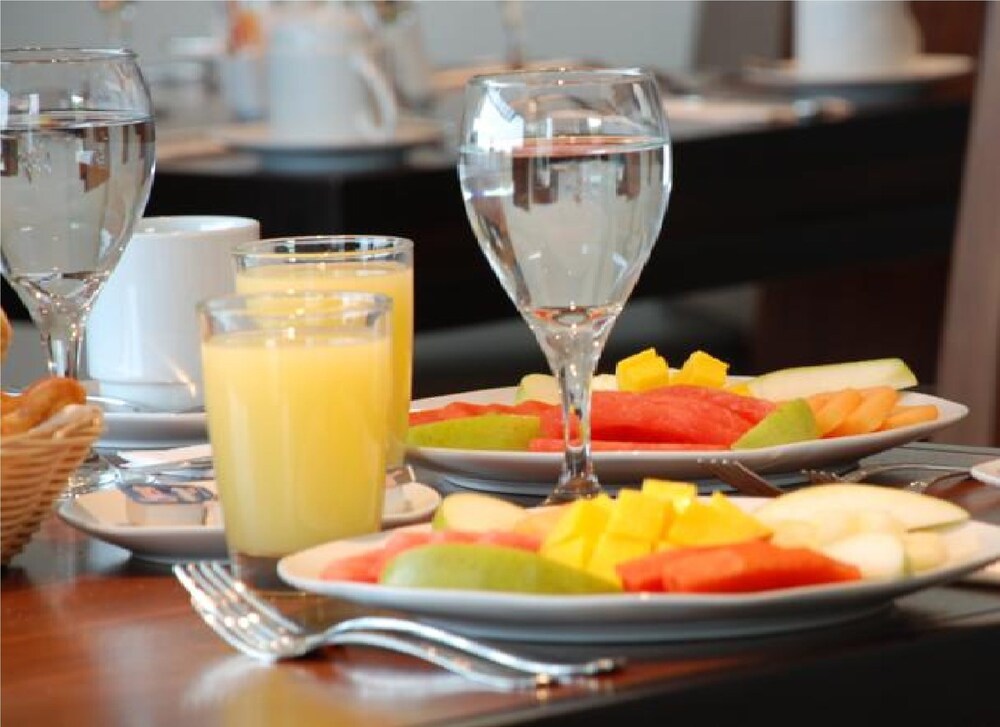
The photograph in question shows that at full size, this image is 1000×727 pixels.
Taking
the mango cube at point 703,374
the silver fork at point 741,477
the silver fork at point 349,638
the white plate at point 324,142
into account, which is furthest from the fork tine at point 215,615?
the white plate at point 324,142

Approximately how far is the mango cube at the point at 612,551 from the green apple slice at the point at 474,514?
7cm

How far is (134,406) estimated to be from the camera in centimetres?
105

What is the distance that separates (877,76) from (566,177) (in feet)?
7.23

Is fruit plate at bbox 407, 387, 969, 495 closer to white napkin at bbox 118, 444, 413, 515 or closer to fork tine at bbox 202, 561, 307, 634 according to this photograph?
white napkin at bbox 118, 444, 413, 515

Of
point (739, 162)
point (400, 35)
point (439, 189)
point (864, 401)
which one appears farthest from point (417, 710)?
point (400, 35)

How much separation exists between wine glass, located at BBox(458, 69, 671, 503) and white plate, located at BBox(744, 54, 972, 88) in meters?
2.13

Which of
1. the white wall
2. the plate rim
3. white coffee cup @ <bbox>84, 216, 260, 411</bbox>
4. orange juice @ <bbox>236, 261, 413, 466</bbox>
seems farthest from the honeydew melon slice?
the white wall

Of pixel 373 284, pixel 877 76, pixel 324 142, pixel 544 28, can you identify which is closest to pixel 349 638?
pixel 373 284

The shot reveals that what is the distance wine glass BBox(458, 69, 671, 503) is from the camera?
0.78 m

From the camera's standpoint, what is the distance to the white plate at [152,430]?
1.01m

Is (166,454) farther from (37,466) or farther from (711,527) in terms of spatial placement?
(711,527)

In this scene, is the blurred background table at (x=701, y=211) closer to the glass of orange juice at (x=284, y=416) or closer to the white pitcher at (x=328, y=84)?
the white pitcher at (x=328, y=84)

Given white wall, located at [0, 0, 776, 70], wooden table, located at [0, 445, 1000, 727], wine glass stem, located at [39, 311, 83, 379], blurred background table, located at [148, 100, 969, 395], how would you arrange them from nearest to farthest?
1. wooden table, located at [0, 445, 1000, 727]
2. wine glass stem, located at [39, 311, 83, 379]
3. blurred background table, located at [148, 100, 969, 395]
4. white wall, located at [0, 0, 776, 70]

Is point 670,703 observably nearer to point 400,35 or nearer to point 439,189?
point 439,189
